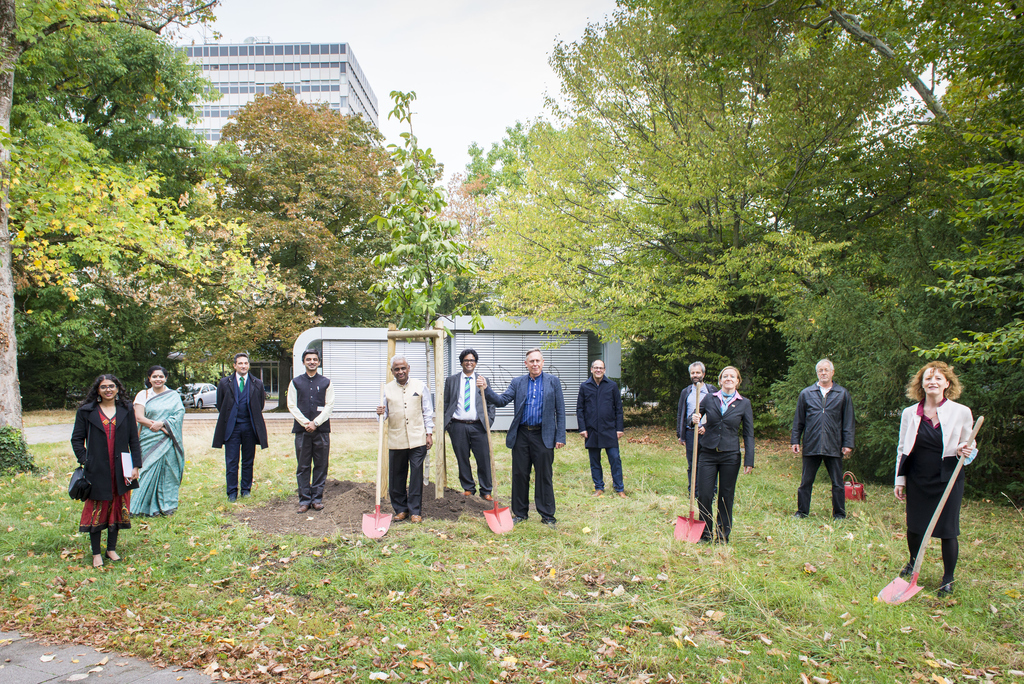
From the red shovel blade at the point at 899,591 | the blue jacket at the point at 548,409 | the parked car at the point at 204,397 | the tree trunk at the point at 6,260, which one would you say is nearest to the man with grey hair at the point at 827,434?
the red shovel blade at the point at 899,591

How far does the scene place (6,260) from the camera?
9.57 meters

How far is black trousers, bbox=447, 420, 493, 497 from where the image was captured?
24.5 feet

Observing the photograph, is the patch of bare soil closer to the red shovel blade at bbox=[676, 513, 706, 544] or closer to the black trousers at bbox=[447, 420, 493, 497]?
the black trousers at bbox=[447, 420, 493, 497]

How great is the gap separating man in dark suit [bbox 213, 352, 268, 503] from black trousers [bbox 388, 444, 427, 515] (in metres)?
1.99

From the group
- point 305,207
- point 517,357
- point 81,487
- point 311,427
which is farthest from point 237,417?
point 305,207

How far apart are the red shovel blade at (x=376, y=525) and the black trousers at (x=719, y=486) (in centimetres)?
301

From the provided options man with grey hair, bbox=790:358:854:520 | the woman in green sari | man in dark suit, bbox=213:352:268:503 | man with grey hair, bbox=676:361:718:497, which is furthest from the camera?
man in dark suit, bbox=213:352:268:503

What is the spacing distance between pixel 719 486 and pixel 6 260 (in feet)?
35.8

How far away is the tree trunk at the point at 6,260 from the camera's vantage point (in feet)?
30.6

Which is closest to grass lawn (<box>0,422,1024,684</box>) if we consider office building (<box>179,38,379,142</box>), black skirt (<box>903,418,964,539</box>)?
black skirt (<box>903,418,964,539</box>)

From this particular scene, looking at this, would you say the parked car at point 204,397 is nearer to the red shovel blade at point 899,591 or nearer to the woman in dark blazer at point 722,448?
the woman in dark blazer at point 722,448

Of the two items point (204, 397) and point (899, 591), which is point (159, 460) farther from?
point (204, 397)

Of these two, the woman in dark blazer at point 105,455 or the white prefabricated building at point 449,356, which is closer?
the woman in dark blazer at point 105,455

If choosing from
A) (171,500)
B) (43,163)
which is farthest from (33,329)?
(171,500)
